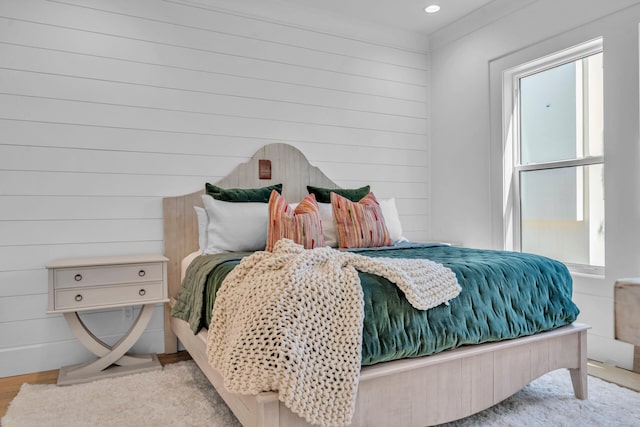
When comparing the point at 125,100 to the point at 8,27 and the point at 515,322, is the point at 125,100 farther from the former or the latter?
the point at 515,322

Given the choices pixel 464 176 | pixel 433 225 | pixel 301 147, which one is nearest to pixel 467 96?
pixel 464 176

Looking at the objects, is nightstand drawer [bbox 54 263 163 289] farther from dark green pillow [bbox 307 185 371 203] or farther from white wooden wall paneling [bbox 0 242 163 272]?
dark green pillow [bbox 307 185 371 203]

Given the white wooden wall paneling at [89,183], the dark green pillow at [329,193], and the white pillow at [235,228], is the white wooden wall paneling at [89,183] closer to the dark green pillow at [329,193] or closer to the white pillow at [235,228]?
the white pillow at [235,228]

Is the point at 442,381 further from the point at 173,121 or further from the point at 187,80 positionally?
the point at 187,80

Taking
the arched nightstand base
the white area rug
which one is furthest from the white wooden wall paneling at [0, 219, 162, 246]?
the white area rug

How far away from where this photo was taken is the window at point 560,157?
9.30ft

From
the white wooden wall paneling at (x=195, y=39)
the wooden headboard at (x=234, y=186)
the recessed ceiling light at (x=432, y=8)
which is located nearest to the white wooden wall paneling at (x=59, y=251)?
the wooden headboard at (x=234, y=186)

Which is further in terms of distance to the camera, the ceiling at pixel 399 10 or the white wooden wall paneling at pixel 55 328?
the ceiling at pixel 399 10

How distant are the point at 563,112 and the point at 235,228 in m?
2.39

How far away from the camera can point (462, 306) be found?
1.75m

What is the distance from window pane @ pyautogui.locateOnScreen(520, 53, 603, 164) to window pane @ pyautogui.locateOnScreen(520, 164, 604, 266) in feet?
0.46

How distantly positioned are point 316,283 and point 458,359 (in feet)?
2.27

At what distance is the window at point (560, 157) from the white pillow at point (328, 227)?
1520mm

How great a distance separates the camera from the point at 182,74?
3.06m
